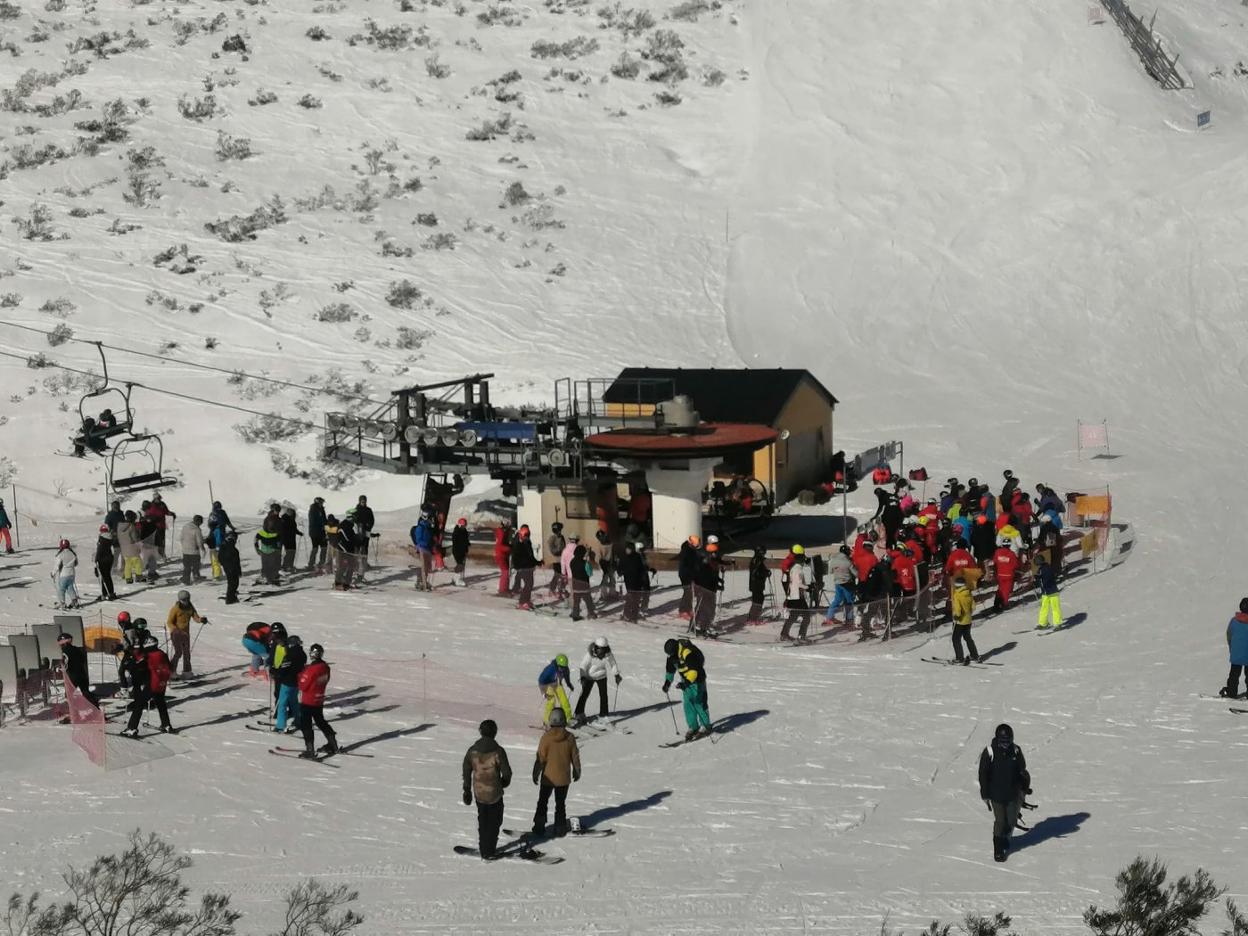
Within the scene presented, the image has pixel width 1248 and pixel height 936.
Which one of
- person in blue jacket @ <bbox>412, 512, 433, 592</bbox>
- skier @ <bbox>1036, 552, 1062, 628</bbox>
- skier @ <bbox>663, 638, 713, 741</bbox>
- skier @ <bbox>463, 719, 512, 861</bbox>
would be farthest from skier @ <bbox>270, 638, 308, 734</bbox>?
skier @ <bbox>1036, 552, 1062, 628</bbox>

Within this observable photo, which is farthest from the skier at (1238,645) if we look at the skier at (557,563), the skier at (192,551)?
the skier at (192,551)

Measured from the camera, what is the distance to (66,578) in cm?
2883

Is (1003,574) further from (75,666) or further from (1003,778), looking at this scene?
(75,666)

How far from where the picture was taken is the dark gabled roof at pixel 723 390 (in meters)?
37.3

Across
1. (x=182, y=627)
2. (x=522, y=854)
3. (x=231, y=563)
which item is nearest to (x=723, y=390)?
(x=231, y=563)

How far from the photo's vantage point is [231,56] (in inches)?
2549

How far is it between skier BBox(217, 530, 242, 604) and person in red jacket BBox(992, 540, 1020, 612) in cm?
1150

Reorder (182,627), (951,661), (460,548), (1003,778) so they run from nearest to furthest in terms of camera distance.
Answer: (1003,778), (182,627), (951,661), (460,548)

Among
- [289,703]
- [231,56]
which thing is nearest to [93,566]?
[289,703]

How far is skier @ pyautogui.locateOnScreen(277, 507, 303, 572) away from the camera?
3058 centimetres

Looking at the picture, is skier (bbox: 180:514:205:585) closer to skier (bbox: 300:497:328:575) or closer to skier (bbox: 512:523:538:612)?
skier (bbox: 300:497:328:575)

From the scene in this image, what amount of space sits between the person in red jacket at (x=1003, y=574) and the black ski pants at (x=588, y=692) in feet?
26.3

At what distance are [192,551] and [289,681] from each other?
29.1 ft

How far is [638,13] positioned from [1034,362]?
85.4 ft
